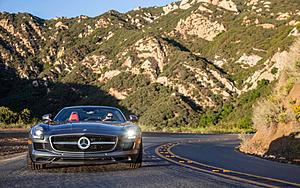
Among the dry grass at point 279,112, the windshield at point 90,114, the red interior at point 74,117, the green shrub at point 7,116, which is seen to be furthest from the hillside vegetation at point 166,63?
the red interior at point 74,117

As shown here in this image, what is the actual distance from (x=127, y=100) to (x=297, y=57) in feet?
215

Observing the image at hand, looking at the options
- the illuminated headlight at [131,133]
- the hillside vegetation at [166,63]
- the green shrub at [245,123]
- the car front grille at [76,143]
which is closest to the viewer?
the car front grille at [76,143]

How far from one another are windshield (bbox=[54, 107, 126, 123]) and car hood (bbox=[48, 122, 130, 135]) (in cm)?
107

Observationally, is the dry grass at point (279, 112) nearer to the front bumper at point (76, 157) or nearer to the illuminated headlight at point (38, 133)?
the front bumper at point (76, 157)

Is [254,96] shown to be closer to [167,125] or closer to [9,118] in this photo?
[167,125]

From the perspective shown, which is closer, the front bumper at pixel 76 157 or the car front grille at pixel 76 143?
the front bumper at pixel 76 157

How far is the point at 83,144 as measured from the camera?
31.7ft

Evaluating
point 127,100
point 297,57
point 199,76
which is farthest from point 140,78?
point 297,57

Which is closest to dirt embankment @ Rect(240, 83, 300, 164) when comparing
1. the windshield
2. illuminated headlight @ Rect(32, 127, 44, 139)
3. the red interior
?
the windshield

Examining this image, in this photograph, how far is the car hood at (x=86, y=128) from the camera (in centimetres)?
981

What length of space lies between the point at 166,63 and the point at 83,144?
83.1 metres

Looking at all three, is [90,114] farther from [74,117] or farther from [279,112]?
[279,112]

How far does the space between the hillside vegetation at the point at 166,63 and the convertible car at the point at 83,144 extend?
55.5 meters

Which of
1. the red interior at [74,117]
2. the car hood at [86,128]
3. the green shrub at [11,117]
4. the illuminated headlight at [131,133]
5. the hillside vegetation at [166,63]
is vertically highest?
the hillside vegetation at [166,63]
